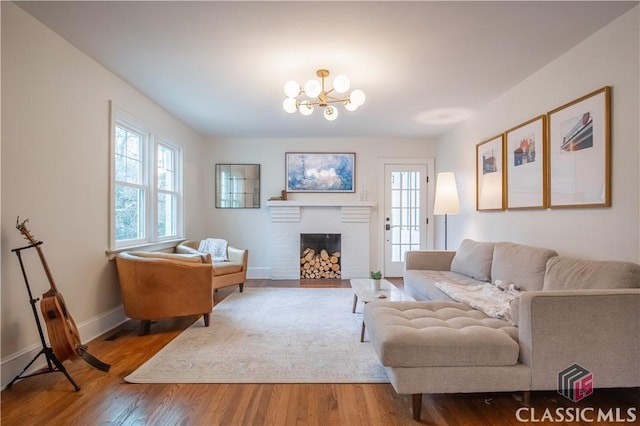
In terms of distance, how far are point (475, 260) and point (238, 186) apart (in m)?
3.88

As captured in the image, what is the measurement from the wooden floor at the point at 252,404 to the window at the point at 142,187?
1443mm

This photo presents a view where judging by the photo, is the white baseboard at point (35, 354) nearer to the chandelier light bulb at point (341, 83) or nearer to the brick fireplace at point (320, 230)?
the brick fireplace at point (320, 230)

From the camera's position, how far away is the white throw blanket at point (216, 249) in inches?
172

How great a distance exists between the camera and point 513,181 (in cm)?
322

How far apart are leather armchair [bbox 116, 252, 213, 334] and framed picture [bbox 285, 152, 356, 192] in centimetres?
281

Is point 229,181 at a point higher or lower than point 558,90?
lower

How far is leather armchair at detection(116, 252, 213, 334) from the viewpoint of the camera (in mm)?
2742

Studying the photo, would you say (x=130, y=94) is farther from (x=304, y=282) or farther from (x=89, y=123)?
(x=304, y=282)

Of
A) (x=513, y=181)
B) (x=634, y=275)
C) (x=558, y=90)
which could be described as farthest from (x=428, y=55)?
(x=634, y=275)

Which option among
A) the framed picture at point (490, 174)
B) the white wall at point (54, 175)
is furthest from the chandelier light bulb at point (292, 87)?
the framed picture at point (490, 174)

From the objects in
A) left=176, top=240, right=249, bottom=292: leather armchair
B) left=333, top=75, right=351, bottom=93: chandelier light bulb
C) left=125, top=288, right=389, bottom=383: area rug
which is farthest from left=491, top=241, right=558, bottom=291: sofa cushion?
left=176, top=240, right=249, bottom=292: leather armchair

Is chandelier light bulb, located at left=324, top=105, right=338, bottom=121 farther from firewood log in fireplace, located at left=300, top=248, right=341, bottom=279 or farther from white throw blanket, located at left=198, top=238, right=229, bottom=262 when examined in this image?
firewood log in fireplace, located at left=300, top=248, right=341, bottom=279

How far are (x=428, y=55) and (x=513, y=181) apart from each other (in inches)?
63.3

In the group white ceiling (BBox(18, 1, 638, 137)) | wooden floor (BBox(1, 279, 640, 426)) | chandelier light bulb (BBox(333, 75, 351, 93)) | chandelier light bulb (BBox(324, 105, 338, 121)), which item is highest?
white ceiling (BBox(18, 1, 638, 137))
